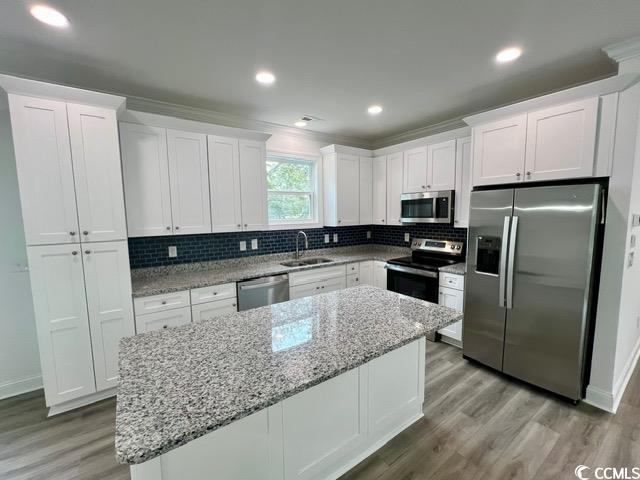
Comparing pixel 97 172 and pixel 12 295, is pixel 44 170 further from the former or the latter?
pixel 12 295

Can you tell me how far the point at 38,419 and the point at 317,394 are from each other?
2383 millimetres

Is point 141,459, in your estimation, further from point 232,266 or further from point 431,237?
point 431,237

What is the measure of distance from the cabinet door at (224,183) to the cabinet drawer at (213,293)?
65 cm

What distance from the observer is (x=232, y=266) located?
134 inches

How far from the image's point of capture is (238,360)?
123 cm

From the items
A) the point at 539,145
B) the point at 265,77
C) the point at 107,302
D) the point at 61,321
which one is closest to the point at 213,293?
the point at 107,302

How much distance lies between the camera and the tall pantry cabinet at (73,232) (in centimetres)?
202

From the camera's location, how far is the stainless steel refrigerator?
2.11 m

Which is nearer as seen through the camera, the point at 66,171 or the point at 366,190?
the point at 66,171

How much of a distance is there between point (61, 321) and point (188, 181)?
1.55 meters

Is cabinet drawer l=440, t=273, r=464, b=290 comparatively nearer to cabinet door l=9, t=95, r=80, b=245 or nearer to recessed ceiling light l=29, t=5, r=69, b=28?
cabinet door l=9, t=95, r=80, b=245

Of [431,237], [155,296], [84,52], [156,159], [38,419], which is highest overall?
[84,52]

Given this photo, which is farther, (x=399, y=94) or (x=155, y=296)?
(x=399, y=94)

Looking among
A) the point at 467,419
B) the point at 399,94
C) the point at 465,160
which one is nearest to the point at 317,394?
the point at 467,419
